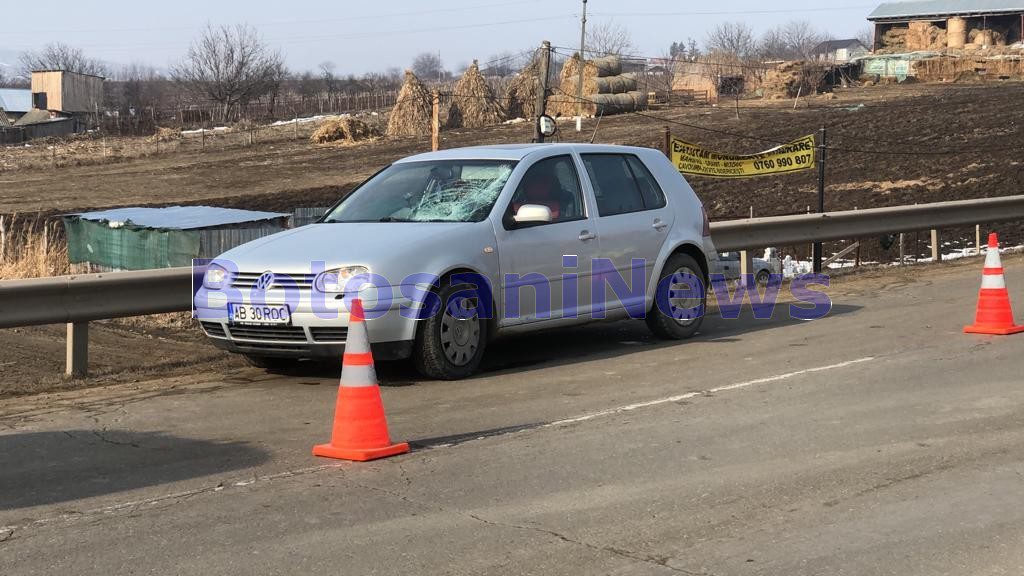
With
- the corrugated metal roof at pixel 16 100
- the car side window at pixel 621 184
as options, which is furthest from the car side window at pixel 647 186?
the corrugated metal roof at pixel 16 100

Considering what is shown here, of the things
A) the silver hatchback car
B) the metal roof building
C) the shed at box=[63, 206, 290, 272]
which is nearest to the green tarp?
the shed at box=[63, 206, 290, 272]

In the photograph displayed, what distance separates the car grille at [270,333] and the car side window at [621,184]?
2.88 m

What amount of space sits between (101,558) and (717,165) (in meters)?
14.0

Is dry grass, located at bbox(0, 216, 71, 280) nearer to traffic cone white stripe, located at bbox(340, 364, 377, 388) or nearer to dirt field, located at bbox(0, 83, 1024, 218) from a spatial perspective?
traffic cone white stripe, located at bbox(340, 364, 377, 388)

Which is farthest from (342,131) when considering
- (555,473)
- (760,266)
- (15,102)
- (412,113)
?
(555,473)

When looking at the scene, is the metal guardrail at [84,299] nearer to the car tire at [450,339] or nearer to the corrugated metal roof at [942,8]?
the car tire at [450,339]

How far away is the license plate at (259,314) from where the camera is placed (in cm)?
837

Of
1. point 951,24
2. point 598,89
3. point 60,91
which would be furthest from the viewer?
point 60,91

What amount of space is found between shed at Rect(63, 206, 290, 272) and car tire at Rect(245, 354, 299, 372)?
6743 millimetres

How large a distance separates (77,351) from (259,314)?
1713 mm

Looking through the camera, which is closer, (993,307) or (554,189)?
(554,189)

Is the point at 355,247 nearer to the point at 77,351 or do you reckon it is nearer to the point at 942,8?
A: the point at 77,351

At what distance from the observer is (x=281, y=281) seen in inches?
332

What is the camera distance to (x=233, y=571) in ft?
15.5
